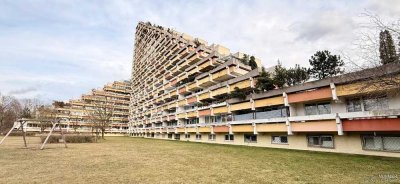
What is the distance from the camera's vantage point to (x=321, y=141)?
21969 millimetres

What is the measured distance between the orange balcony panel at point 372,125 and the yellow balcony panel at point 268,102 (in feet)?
22.2

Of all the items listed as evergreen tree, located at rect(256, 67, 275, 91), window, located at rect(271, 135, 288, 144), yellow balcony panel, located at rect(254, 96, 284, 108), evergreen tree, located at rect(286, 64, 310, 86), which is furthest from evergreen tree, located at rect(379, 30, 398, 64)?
window, located at rect(271, 135, 288, 144)

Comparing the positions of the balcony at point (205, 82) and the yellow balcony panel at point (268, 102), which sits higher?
the balcony at point (205, 82)

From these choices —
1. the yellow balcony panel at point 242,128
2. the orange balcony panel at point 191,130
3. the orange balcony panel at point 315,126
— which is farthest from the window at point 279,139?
the orange balcony panel at point 191,130

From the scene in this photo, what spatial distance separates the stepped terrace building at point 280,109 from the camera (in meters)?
17.0

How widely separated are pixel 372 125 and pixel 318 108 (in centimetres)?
557

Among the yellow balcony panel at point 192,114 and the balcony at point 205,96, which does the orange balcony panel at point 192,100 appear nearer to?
the balcony at point 205,96

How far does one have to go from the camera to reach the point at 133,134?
279 ft

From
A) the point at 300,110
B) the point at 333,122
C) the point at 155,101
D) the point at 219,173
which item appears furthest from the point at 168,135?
the point at 219,173

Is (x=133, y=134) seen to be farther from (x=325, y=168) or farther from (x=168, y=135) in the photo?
(x=325, y=168)

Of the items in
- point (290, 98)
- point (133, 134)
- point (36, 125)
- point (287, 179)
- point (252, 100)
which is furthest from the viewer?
point (36, 125)

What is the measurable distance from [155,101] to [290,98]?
4642 cm

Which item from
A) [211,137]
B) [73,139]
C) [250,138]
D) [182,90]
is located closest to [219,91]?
[211,137]

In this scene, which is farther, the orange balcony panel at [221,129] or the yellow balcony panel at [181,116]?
the yellow balcony panel at [181,116]
